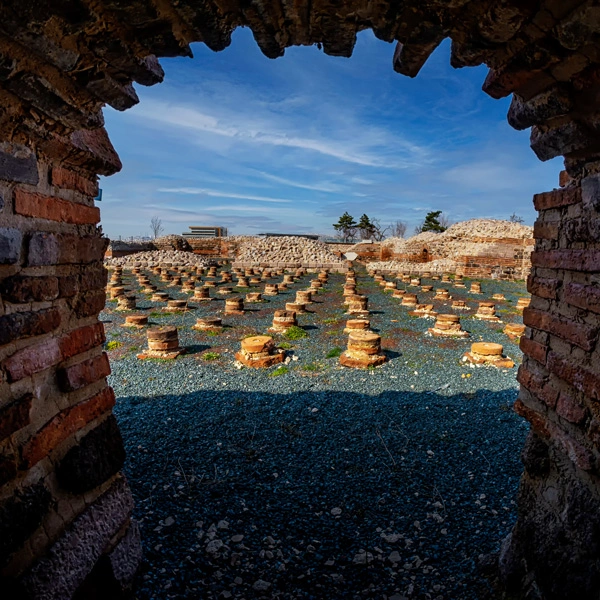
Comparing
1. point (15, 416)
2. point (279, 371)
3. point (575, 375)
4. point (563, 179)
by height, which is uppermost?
point (563, 179)

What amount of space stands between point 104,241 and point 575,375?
2.85 metres

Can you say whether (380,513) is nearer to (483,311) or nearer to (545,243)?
Answer: (545,243)

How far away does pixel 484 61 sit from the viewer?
80.4 inches

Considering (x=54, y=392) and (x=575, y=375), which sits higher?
(x=575, y=375)

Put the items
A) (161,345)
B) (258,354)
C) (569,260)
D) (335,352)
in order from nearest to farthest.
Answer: (569,260)
(258,354)
(161,345)
(335,352)

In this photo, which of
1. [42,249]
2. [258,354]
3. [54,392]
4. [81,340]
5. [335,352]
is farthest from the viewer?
[335,352]

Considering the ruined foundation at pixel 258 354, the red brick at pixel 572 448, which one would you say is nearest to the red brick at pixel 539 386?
the red brick at pixel 572 448

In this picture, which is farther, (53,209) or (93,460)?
(93,460)

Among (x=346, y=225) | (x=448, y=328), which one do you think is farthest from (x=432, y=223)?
(x=448, y=328)

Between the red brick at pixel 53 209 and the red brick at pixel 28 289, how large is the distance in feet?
1.05

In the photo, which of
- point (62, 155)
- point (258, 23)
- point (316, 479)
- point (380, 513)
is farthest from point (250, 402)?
point (258, 23)

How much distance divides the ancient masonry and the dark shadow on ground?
633mm

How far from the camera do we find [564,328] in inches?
91.7

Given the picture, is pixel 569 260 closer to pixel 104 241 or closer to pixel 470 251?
pixel 104 241
